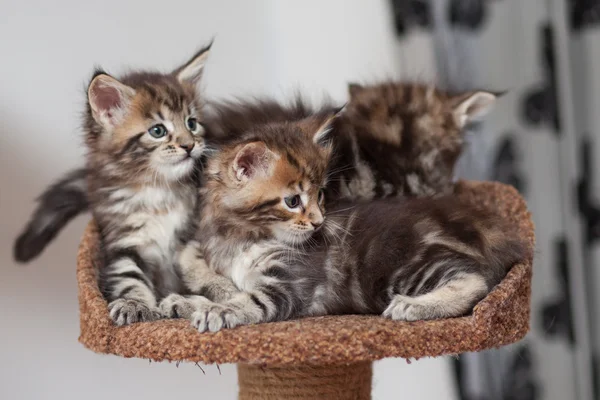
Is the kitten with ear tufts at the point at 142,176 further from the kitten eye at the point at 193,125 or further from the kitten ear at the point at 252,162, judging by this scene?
the kitten ear at the point at 252,162

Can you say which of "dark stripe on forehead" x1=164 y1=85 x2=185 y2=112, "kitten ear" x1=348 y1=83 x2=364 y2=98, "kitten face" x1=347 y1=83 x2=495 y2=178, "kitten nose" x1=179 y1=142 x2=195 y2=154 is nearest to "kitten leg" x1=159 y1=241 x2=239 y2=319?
"kitten nose" x1=179 y1=142 x2=195 y2=154

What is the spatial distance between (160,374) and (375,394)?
1024mm

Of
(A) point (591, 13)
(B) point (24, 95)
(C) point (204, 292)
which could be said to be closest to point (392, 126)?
(C) point (204, 292)

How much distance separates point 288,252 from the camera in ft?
5.06

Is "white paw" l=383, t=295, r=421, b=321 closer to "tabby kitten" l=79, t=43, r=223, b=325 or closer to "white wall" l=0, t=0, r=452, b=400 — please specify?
"tabby kitten" l=79, t=43, r=223, b=325

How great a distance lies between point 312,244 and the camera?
1.58m

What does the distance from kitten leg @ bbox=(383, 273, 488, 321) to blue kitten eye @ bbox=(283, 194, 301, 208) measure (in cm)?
31

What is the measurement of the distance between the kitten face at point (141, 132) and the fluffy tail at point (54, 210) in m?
0.33

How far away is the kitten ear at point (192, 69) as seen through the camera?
1.80 metres

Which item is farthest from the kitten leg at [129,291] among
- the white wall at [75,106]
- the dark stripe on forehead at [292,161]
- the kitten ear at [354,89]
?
the kitten ear at [354,89]

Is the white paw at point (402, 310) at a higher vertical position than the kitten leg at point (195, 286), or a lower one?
lower

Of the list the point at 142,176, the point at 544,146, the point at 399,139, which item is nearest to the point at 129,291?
the point at 142,176

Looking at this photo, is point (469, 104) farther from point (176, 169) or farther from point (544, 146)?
point (176, 169)

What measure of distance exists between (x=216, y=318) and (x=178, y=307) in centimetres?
22
